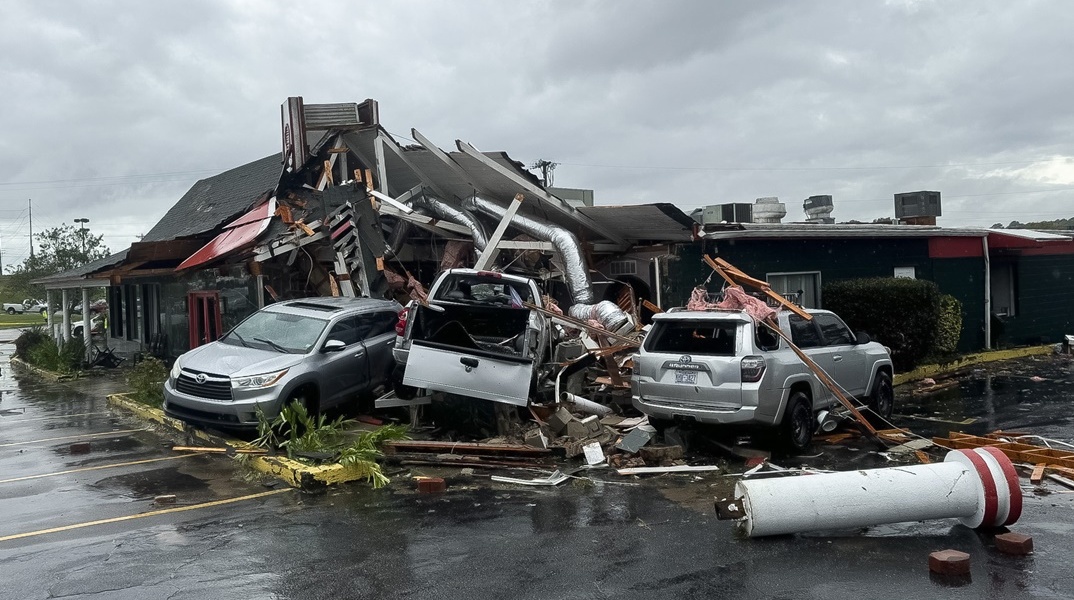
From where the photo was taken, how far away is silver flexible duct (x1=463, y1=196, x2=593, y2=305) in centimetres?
1429

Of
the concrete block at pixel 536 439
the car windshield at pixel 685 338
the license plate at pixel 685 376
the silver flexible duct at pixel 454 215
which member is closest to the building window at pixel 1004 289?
the silver flexible duct at pixel 454 215

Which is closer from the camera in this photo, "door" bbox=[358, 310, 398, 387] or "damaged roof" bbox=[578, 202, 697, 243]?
"door" bbox=[358, 310, 398, 387]

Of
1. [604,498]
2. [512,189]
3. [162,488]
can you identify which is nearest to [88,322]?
[512,189]

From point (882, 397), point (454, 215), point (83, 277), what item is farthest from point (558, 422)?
point (83, 277)

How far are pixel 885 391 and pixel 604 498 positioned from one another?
5942mm

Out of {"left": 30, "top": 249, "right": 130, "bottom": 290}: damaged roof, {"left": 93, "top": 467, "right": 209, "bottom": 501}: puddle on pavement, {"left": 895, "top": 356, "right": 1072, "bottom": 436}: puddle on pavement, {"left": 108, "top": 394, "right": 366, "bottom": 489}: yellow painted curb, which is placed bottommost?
{"left": 895, "top": 356, "right": 1072, "bottom": 436}: puddle on pavement

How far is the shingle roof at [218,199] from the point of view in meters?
21.1

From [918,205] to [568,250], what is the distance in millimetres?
12631

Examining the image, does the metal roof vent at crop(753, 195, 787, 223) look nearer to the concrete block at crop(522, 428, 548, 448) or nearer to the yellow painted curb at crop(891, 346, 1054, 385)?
the yellow painted curb at crop(891, 346, 1054, 385)

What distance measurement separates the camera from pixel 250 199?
20.9 m

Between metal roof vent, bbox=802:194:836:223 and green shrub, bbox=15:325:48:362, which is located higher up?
metal roof vent, bbox=802:194:836:223

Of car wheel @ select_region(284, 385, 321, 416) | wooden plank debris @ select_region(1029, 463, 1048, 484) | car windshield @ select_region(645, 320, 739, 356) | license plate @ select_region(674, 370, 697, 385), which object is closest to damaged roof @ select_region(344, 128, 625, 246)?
car wheel @ select_region(284, 385, 321, 416)

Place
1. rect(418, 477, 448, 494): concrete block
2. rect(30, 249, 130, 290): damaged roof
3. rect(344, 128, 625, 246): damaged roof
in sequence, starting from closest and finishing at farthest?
rect(418, 477, 448, 494): concrete block → rect(344, 128, 625, 246): damaged roof → rect(30, 249, 130, 290): damaged roof

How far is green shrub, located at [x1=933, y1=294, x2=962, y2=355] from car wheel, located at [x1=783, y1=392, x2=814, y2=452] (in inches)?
366
